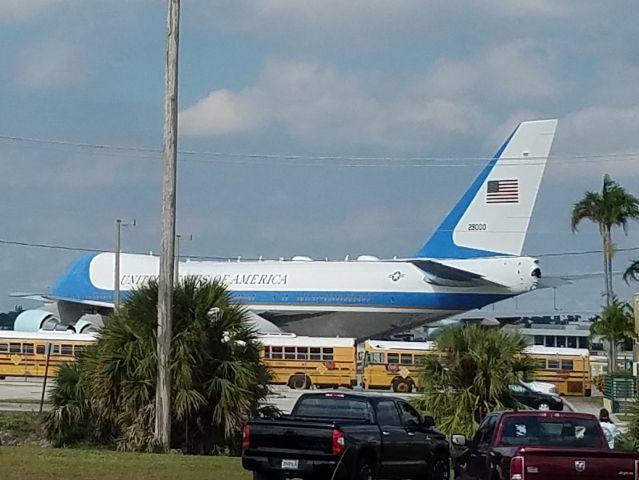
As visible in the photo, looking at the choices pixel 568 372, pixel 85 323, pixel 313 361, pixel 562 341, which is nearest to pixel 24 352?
pixel 85 323

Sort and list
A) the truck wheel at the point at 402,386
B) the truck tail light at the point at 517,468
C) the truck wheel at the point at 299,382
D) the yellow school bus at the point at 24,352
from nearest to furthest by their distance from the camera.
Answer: the truck tail light at the point at 517,468 < the truck wheel at the point at 402,386 < the truck wheel at the point at 299,382 < the yellow school bus at the point at 24,352

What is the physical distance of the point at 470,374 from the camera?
2586 centimetres

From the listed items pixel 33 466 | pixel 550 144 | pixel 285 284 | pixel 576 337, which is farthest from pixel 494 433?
pixel 576 337

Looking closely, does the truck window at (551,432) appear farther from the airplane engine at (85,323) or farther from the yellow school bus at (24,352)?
the airplane engine at (85,323)

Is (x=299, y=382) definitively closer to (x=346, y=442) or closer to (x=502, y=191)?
(x=502, y=191)

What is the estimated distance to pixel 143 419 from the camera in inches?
926

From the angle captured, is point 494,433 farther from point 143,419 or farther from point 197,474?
point 143,419

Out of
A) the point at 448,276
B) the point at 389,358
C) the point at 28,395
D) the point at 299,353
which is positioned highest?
the point at 448,276

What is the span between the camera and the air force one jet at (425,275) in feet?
199

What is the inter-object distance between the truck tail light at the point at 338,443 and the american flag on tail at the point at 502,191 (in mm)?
46831

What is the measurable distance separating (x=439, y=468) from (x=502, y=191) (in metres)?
44.1

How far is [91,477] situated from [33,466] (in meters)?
1.53

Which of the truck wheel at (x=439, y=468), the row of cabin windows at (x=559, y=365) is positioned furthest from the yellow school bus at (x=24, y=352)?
the truck wheel at (x=439, y=468)

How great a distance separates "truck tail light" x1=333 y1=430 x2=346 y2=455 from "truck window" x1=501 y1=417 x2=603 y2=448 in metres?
2.17
